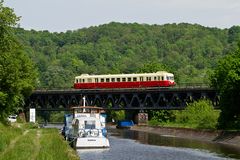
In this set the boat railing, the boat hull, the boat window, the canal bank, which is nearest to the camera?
the boat hull

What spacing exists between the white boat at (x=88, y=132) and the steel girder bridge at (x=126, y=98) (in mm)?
59019

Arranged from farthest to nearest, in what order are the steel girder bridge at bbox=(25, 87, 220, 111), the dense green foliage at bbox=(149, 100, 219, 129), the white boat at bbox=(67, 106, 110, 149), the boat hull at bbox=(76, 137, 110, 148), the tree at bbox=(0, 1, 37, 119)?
the steel girder bridge at bbox=(25, 87, 220, 111)
the dense green foliage at bbox=(149, 100, 219, 129)
the white boat at bbox=(67, 106, 110, 149)
the boat hull at bbox=(76, 137, 110, 148)
the tree at bbox=(0, 1, 37, 119)

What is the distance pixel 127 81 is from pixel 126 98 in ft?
13.5

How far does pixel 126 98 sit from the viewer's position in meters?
152

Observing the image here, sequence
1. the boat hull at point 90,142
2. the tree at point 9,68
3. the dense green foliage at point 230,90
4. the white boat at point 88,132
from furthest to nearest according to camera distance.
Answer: the dense green foliage at point 230,90
the white boat at point 88,132
the boat hull at point 90,142
the tree at point 9,68

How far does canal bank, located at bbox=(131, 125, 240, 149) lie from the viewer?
86912 millimetres

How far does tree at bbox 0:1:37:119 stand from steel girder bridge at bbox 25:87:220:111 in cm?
2138

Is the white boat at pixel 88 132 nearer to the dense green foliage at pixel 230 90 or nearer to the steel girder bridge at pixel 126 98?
the dense green foliage at pixel 230 90

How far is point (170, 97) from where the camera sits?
148750mm

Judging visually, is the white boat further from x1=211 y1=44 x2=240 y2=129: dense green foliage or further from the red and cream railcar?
the red and cream railcar

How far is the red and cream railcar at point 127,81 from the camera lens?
148m

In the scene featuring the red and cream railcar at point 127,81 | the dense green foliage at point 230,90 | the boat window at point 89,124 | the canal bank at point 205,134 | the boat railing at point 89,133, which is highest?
the red and cream railcar at point 127,81

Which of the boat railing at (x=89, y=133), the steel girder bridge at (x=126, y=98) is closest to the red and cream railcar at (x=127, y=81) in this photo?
the steel girder bridge at (x=126, y=98)

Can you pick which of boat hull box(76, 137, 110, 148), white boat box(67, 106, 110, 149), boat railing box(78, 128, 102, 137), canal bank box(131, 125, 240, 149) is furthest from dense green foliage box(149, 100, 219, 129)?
boat hull box(76, 137, 110, 148)
